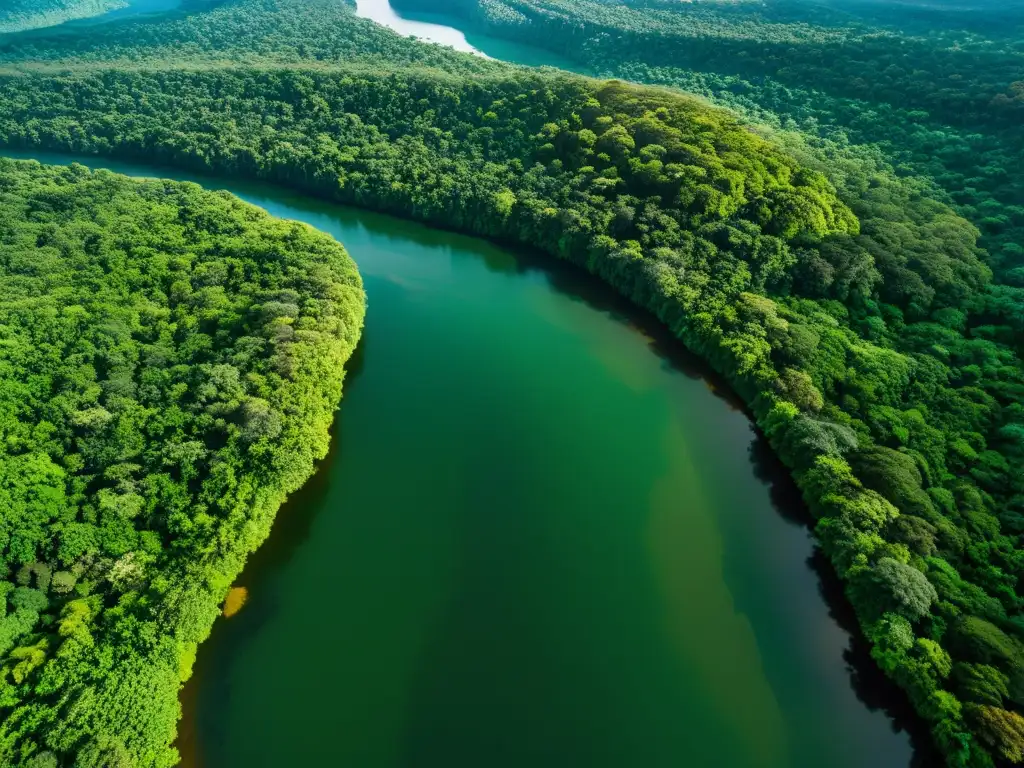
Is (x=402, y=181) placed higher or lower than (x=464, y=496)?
higher

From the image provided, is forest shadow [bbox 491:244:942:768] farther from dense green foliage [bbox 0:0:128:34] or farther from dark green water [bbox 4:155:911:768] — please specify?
dense green foliage [bbox 0:0:128:34]

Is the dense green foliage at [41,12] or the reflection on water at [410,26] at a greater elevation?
the reflection on water at [410,26]

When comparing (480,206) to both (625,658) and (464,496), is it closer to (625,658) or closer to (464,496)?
(464,496)

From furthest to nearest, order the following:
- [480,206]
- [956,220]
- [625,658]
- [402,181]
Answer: [402,181]
[480,206]
[956,220]
[625,658]

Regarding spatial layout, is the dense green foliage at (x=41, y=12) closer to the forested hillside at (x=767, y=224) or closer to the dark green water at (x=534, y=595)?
the forested hillside at (x=767, y=224)

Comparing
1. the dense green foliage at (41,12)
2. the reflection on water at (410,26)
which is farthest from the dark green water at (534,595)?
the dense green foliage at (41,12)

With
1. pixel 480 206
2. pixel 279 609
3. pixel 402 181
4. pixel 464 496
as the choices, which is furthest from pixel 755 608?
pixel 402 181

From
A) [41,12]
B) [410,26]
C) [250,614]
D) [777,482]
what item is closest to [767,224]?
[777,482]
